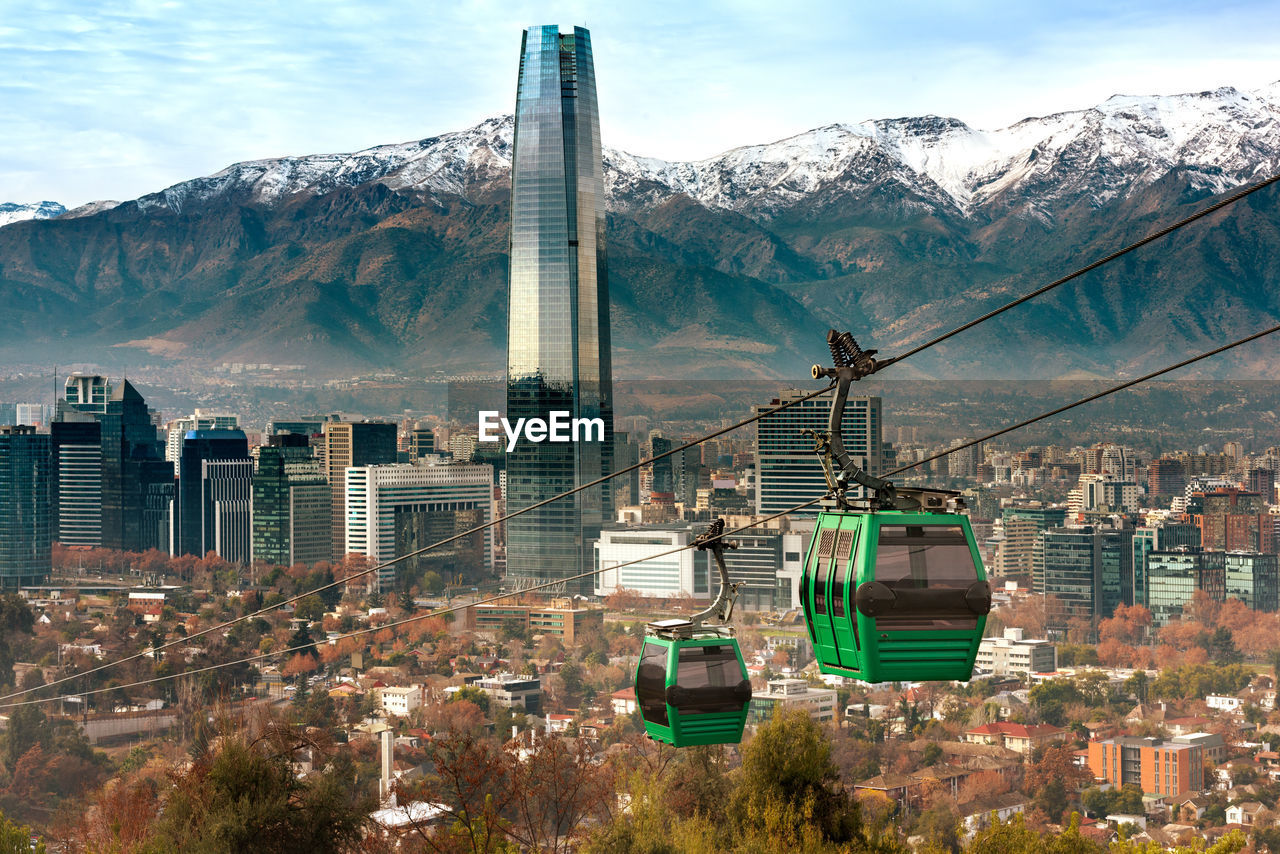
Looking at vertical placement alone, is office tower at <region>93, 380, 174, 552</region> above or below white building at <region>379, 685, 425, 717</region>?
above

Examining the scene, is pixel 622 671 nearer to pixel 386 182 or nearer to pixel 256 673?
pixel 256 673

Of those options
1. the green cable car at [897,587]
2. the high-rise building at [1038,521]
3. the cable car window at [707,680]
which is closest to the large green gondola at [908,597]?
the green cable car at [897,587]

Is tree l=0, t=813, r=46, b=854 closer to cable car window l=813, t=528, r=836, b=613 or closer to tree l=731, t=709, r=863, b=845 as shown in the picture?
tree l=731, t=709, r=863, b=845

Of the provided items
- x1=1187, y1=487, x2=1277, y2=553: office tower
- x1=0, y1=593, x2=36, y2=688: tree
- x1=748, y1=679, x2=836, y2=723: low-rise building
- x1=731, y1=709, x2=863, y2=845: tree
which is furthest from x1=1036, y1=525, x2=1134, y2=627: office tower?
x1=731, y1=709, x2=863, y2=845: tree

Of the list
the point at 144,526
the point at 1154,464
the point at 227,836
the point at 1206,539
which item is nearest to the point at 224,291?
the point at 144,526

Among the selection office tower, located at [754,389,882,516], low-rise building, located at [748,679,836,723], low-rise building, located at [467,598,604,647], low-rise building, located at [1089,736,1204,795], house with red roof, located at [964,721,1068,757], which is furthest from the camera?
office tower, located at [754,389,882,516]

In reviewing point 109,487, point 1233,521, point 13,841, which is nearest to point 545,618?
point 1233,521
